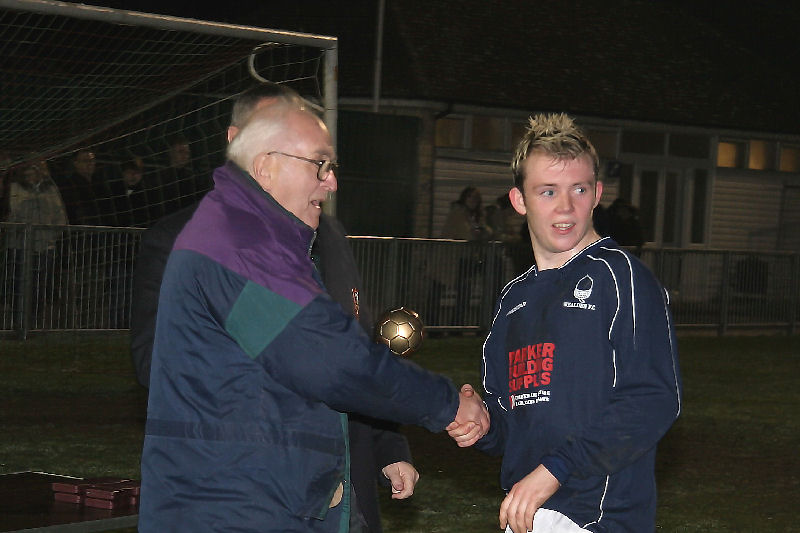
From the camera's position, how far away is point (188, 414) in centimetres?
365

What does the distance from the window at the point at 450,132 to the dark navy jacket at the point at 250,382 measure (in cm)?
2480

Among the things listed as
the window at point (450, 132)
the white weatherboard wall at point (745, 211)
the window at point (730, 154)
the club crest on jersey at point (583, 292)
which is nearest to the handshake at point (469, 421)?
the club crest on jersey at point (583, 292)

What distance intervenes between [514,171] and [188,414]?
1.35 meters

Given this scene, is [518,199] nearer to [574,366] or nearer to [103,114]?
[574,366]

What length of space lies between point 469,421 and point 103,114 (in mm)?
6152

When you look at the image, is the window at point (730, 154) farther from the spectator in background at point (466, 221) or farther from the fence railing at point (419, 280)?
the spectator in background at point (466, 221)

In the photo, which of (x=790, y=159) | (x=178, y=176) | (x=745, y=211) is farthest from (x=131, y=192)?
(x=790, y=159)

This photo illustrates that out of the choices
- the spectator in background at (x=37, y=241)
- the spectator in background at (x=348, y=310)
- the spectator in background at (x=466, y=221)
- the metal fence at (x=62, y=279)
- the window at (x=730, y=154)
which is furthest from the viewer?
the window at (x=730, y=154)

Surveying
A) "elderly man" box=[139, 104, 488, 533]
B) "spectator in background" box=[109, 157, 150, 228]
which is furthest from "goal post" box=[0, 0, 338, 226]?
"elderly man" box=[139, 104, 488, 533]

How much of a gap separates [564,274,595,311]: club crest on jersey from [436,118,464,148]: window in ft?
80.0

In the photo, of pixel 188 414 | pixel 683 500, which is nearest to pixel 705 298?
pixel 683 500

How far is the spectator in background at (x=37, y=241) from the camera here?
15.6 meters

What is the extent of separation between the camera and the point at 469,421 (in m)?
4.12

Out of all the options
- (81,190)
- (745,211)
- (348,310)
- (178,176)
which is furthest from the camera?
(745,211)
